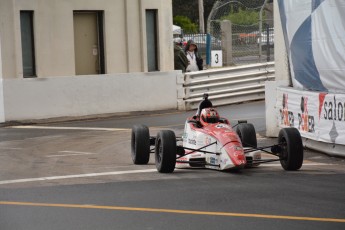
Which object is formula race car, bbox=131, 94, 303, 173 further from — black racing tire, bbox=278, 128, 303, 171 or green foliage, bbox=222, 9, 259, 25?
green foliage, bbox=222, 9, 259, 25

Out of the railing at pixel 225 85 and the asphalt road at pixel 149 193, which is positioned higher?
the railing at pixel 225 85

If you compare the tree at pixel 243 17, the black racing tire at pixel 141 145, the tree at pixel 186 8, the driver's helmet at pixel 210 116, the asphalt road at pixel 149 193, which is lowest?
the asphalt road at pixel 149 193

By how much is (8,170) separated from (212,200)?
4.96 metres

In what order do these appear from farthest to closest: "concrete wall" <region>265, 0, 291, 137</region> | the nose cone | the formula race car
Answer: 1. "concrete wall" <region>265, 0, 291, 137</region>
2. the formula race car
3. the nose cone

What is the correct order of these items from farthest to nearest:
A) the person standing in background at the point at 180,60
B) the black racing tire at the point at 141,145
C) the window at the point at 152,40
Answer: the person standing in background at the point at 180,60 < the window at the point at 152,40 < the black racing tire at the point at 141,145

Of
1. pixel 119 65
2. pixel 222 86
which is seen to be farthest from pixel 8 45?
pixel 222 86

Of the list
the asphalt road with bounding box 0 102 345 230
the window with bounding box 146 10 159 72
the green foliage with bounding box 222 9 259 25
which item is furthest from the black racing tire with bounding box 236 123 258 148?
the green foliage with bounding box 222 9 259 25

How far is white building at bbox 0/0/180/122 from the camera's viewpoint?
2434cm

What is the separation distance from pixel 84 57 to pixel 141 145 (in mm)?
11593

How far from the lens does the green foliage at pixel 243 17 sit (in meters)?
33.1

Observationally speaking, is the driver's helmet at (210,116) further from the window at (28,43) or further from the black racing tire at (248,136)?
the window at (28,43)

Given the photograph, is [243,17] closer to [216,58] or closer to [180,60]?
[216,58]

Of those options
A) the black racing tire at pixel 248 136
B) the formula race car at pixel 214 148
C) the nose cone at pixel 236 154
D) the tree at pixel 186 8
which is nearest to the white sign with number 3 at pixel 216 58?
the black racing tire at pixel 248 136

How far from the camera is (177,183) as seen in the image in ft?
43.4
